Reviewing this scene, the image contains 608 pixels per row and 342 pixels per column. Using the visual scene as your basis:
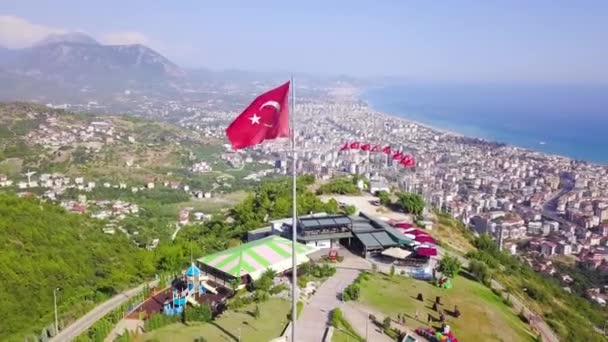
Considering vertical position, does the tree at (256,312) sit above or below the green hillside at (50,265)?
above

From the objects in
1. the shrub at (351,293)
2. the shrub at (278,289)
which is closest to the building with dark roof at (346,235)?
the shrub at (351,293)

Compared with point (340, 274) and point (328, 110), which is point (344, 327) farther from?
point (328, 110)

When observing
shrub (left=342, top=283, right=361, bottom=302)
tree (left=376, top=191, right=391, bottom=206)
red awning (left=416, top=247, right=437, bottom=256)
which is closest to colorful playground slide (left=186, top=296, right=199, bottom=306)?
shrub (left=342, top=283, right=361, bottom=302)

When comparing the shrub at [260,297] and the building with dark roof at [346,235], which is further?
the building with dark roof at [346,235]

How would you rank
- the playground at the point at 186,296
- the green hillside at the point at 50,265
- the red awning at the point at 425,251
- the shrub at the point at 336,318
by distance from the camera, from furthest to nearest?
the red awning at the point at 425,251 → the green hillside at the point at 50,265 → the playground at the point at 186,296 → the shrub at the point at 336,318

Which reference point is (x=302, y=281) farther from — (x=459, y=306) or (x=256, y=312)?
(x=459, y=306)

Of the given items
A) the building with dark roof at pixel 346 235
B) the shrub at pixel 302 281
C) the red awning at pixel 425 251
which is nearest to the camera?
the shrub at pixel 302 281

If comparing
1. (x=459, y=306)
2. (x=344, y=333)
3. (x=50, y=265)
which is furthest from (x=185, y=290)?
(x=50, y=265)

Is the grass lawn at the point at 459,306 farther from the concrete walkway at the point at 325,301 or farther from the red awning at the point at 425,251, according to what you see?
the red awning at the point at 425,251

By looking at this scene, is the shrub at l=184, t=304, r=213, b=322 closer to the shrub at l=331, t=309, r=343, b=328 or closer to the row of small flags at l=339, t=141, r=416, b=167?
the shrub at l=331, t=309, r=343, b=328
